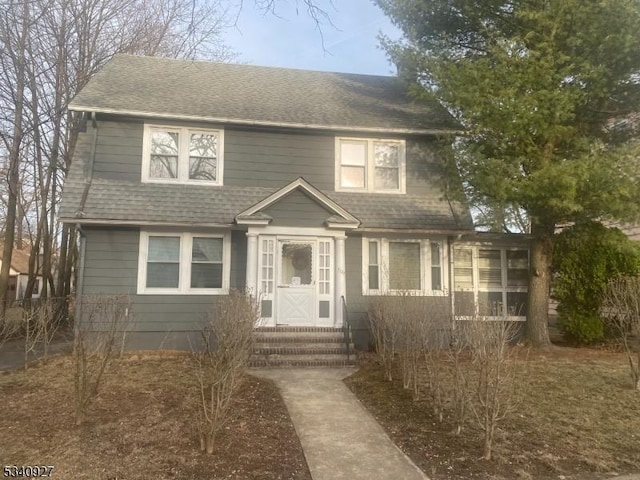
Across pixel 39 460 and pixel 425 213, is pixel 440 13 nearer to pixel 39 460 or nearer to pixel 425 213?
pixel 425 213

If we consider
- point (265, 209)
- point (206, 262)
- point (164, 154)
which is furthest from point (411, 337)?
point (164, 154)

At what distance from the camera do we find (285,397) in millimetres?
6832

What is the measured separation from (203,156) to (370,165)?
4.20m

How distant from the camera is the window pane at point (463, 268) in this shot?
38.9 feet

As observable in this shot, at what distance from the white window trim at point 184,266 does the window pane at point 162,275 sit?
72 mm

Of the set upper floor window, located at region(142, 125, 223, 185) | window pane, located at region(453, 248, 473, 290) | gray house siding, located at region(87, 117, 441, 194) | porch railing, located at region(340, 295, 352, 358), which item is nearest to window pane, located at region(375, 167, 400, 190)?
gray house siding, located at region(87, 117, 441, 194)

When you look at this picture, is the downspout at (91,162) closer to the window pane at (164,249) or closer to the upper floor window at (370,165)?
the window pane at (164,249)

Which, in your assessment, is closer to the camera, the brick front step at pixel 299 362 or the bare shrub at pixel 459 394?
the bare shrub at pixel 459 394

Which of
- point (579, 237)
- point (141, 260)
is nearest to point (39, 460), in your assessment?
point (141, 260)

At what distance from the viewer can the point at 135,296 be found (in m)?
10.2

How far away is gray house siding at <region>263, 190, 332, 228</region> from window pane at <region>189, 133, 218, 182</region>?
2013 mm

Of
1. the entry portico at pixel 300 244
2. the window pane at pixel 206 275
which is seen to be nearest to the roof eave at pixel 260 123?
the entry portico at pixel 300 244

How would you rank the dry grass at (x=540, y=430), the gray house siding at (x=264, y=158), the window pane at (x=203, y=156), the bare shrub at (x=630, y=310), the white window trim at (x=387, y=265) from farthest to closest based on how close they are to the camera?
the window pane at (x=203, y=156) → the white window trim at (x=387, y=265) → the gray house siding at (x=264, y=158) → the bare shrub at (x=630, y=310) → the dry grass at (x=540, y=430)

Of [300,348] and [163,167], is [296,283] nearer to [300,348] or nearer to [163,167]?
[300,348]
